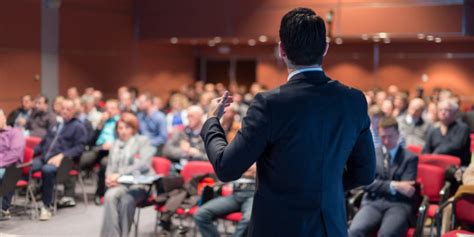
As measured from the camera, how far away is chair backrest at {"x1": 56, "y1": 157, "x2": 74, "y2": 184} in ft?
27.1

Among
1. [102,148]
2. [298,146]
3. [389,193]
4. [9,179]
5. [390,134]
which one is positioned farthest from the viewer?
[102,148]

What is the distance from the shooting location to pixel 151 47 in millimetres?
18156

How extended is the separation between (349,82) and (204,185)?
1193 cm

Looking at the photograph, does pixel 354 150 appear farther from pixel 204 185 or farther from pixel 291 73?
pixel 204 185

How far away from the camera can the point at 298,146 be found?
2.06m

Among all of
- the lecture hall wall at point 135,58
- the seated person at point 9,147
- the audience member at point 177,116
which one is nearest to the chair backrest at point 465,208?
the seated person at point 9,147

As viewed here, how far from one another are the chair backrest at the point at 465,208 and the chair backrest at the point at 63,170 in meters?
4.81

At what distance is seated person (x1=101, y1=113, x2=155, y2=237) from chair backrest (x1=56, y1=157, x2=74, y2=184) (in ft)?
4.48

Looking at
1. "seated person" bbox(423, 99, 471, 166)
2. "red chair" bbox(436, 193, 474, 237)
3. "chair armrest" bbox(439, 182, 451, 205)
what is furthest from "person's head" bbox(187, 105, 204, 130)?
"red chair" bbox(436, 193, 474, 237)

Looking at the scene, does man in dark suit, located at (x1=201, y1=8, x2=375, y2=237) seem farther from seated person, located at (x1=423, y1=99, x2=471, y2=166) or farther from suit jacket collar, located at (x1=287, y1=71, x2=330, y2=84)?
seated person, located at (x1=423, y1=99, x2=471, y2=166)

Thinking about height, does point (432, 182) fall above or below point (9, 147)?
below

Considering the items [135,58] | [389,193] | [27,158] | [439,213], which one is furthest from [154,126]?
[135,58]

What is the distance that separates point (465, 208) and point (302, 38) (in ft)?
12.6

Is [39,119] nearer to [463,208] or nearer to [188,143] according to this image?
[188,143]
